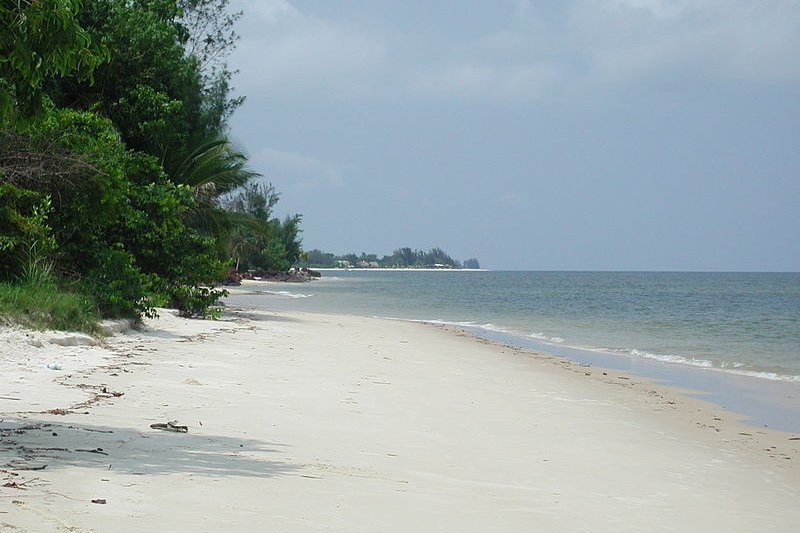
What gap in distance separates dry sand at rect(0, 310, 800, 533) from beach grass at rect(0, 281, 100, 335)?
47cm

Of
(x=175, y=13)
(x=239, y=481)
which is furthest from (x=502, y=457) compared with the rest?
(x=175, y=13)

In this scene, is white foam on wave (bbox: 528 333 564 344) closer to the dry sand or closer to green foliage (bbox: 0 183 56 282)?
the dry sand

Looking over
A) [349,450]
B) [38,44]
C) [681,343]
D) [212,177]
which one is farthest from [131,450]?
[681,343]

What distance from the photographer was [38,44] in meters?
4.82

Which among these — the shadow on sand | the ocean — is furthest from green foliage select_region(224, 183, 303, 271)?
the shadow on sand

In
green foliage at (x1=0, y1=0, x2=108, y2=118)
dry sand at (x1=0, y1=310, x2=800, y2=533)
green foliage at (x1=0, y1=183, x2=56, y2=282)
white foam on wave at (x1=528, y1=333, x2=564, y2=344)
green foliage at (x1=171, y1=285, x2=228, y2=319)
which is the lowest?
white foam on wave at (x1=528, y1=333, x2=564, y2=344)

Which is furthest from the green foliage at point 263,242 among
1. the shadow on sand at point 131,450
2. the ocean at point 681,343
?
the shadow on sand at point 131,450

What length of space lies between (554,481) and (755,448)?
12.5 feet

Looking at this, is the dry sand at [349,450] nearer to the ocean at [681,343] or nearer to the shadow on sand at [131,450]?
the shadow on sand at [131,450]

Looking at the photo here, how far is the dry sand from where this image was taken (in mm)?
4875

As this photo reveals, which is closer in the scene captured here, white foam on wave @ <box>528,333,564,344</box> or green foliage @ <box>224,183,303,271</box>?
white foam on wave @ <box>528,333,564,344</box>

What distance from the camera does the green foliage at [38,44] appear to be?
472cm

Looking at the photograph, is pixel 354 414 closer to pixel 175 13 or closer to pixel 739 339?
pixel 175 13

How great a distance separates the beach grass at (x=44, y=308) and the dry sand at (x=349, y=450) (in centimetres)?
47
